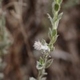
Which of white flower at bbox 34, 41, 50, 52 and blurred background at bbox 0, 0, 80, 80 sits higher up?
blurred background at bbox 0, 0, 80, 80

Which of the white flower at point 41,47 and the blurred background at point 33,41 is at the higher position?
the blurred background at point 33,41

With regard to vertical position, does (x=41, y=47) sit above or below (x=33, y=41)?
below

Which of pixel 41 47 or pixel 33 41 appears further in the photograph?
pixel 33 41

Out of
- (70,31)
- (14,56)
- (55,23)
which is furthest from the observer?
(70,31)

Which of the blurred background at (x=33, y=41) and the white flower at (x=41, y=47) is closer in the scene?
the white flower at (x=41, y=47)

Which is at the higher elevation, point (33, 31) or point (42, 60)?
point (33, 31)

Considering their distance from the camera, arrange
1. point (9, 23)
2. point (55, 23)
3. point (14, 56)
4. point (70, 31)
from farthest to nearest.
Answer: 1. point (70, 31)
2. point (9, 23)
3. point (14, 56)
4. point (55, 23)

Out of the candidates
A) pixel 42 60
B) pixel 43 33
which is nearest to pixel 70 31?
pixel 43 33

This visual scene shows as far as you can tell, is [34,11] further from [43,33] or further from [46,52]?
[46,52]
